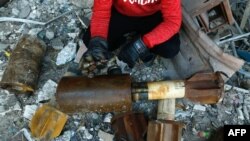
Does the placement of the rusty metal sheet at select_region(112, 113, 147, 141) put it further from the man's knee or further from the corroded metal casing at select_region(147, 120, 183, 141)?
the man's knee

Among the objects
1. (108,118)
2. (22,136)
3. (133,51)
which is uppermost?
(133,51)

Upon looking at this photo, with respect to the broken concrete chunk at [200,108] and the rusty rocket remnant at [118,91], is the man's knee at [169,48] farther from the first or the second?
the broken concrete chunk at [200,108]

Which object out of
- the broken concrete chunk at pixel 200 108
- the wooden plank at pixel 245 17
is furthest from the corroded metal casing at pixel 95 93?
the wooden plank at pixel 245 17

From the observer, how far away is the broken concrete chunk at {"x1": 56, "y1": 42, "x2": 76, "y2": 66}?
241 cm

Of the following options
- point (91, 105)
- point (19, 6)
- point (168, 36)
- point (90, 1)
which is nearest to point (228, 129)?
point (168, 36)

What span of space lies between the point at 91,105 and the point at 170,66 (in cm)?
65

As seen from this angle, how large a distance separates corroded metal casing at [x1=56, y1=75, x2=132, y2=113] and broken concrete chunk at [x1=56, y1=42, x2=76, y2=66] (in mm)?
441

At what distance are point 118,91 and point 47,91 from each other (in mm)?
535

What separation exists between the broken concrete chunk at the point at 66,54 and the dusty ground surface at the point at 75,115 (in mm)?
24

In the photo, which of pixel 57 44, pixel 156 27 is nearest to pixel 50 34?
pixel 57 44

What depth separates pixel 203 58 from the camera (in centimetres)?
223

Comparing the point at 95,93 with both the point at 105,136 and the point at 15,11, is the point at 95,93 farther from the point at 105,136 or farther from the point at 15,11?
the point at 15,11

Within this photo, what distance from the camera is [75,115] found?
7.07 ft

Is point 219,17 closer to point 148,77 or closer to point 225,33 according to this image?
point 225,33
